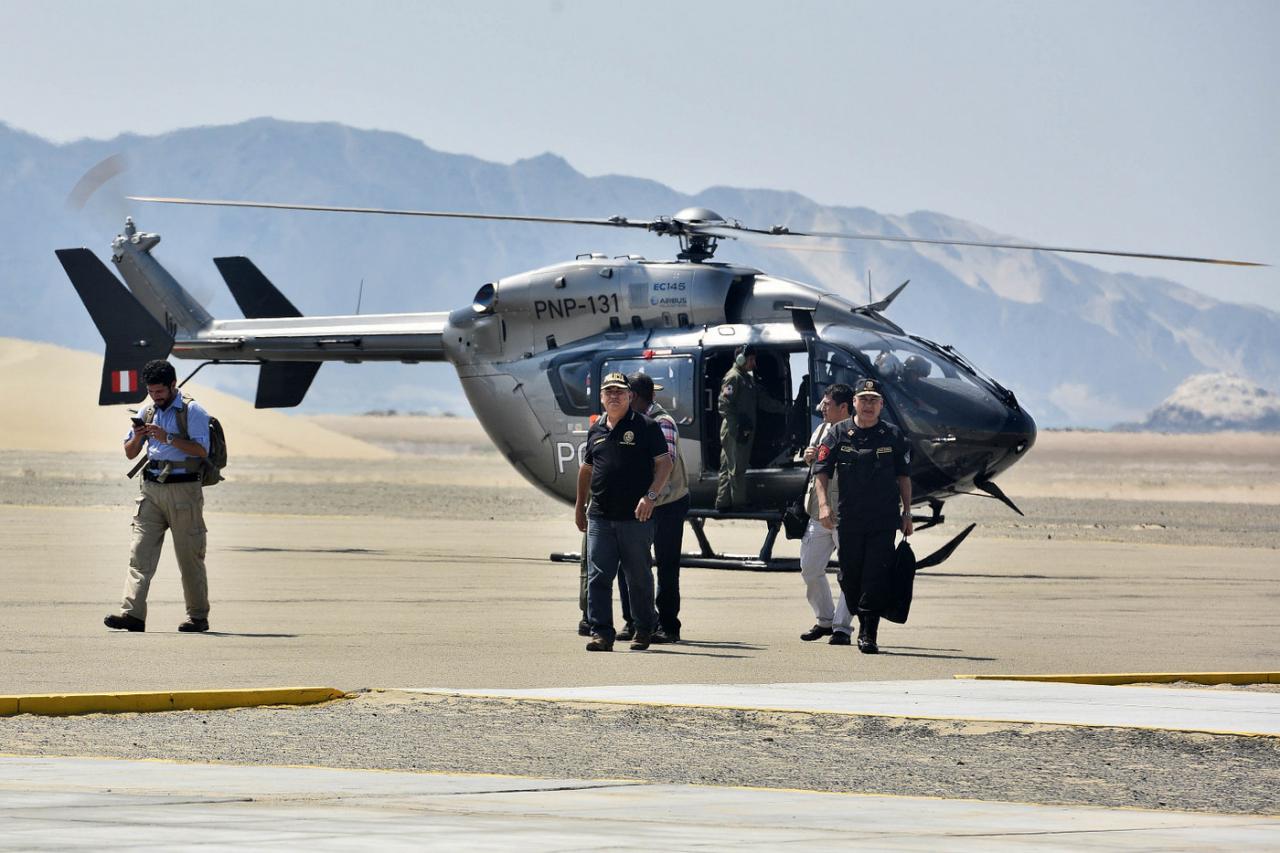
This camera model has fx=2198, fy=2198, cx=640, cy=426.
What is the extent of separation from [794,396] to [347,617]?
7284 mm

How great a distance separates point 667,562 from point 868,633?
1646 mm

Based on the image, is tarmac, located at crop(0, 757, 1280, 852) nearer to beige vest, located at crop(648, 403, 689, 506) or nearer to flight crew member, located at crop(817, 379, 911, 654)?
flight crew member, located at crop(817, 379, 911, 654)

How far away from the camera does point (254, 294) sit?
1162 inches

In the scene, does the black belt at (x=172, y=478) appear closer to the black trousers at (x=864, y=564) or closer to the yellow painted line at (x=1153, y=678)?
the black trousers at (x=864, y=564)

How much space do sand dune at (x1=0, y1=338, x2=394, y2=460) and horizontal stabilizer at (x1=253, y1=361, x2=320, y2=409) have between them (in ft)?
223

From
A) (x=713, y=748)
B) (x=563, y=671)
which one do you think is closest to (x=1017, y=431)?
(x=563, y=671)

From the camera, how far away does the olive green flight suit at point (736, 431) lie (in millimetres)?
22391

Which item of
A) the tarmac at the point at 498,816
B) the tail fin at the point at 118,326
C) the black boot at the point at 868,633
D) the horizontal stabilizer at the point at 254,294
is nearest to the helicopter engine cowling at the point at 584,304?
the tail fin at the point at 118,326

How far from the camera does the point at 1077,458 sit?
4990 inches

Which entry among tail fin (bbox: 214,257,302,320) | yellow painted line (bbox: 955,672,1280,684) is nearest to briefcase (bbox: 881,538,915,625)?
yellow painted line (bbox: 955,672,1280,684)

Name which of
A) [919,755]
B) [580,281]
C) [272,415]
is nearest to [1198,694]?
[919,755]

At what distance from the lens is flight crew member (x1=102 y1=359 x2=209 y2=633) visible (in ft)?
50.8

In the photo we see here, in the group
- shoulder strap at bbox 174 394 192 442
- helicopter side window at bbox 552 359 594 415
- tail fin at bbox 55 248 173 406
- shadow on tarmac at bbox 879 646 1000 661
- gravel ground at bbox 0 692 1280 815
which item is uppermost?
tail fin at bbox 55 248 173 406

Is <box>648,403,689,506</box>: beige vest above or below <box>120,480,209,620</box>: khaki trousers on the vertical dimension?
above
